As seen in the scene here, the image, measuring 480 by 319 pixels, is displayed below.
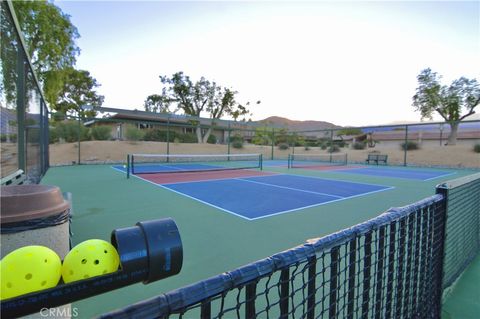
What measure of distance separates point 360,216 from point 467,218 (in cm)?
154

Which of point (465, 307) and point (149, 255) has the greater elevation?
point (149, 255)

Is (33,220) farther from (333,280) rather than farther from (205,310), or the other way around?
(333,280)

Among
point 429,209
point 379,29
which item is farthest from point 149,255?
point 379,29

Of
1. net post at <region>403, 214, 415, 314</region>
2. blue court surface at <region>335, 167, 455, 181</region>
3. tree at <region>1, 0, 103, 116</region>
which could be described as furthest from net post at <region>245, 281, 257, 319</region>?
tree at <region>1, 0, 103, 116</region>

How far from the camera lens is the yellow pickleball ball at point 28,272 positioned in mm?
605

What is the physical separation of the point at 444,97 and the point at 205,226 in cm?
3219

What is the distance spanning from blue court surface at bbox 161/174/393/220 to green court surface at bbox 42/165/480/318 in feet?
0.89

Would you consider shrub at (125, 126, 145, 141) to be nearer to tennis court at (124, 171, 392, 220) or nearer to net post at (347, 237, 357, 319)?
tennis court at (124, 171, 392, 220)

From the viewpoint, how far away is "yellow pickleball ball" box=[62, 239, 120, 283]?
27.1 inches

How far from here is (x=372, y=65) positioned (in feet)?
37.6

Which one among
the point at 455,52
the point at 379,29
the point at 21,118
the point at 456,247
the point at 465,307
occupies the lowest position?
the point at 465,307

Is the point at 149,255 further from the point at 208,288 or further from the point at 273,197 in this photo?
the point at 273,197

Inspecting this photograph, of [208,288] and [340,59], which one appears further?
[340,59]

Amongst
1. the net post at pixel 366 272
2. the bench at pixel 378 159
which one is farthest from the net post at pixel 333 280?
the bench at pixel 378 159
